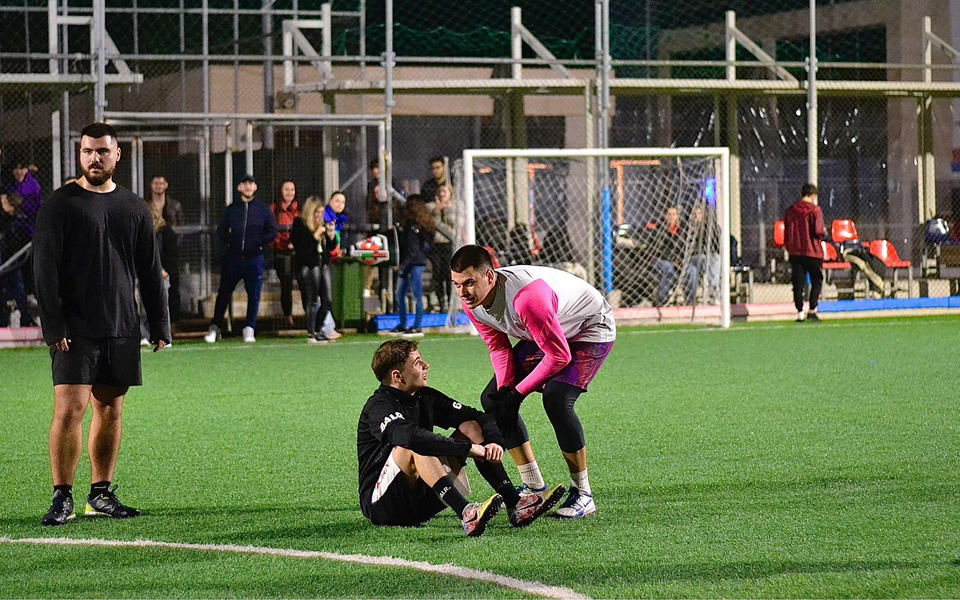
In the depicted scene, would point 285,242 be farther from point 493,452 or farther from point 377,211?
point 493,452

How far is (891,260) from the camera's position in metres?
23.2

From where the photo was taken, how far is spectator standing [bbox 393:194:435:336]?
18359mm

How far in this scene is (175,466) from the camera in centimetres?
855

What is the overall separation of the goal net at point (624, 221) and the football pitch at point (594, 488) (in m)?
6.01

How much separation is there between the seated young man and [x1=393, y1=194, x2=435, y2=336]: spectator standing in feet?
38.7

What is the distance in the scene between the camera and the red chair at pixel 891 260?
75.7ft

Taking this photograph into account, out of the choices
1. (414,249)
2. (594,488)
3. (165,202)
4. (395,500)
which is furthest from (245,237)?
(395,500)

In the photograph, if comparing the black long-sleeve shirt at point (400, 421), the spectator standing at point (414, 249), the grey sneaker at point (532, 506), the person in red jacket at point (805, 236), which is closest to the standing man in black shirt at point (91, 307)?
the black long-sleeve shirt at point (400, 421)

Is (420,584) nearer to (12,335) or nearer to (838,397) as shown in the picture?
(838,397)

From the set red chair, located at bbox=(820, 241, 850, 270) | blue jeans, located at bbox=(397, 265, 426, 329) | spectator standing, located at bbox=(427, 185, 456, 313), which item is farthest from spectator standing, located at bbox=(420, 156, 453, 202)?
red chair, located at bbox=(820, 241, 850, 270)

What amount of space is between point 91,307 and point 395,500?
1.71 meters

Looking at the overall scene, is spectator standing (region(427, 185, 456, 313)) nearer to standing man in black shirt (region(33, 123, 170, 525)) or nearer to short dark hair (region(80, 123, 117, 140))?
standing man in black shirt (region(33, 123, 170, 525))

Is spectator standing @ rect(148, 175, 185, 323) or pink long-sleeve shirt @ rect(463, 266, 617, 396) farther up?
spectator standing @ rect(148, 175, 185, 323)

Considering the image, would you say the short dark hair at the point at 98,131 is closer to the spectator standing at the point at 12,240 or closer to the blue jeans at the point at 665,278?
the spectator standing at the point at 12,240
